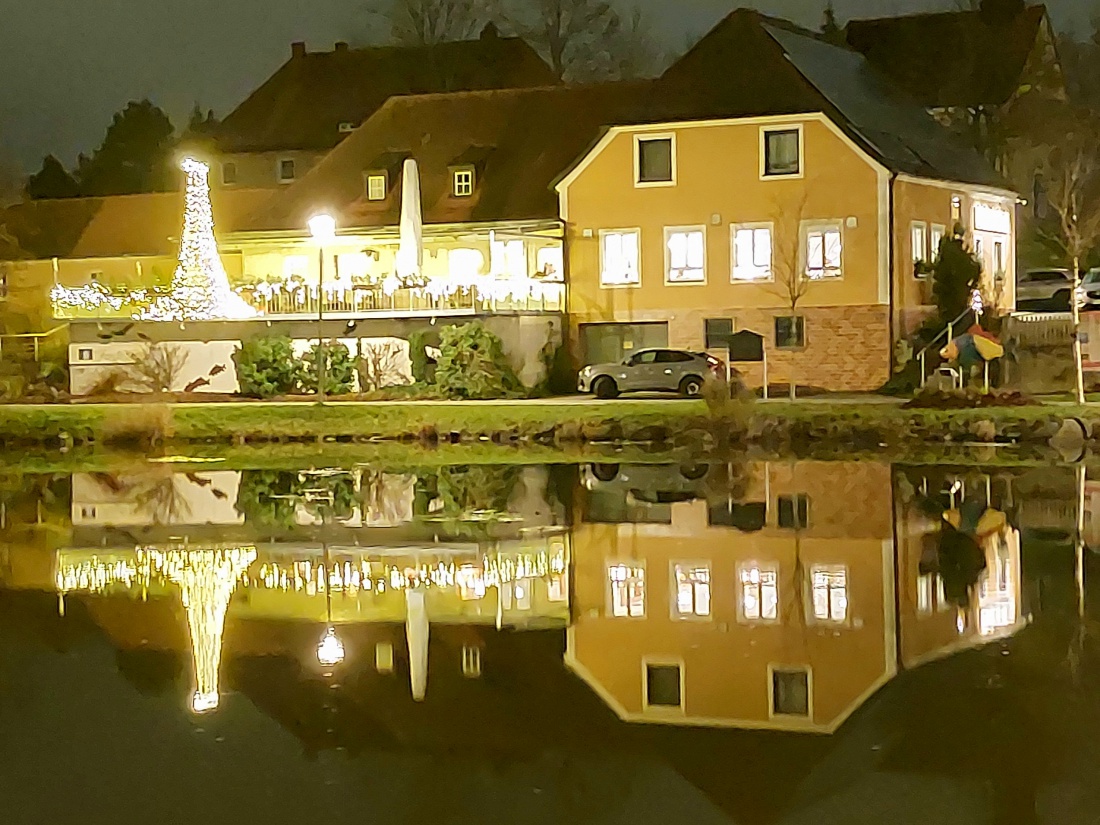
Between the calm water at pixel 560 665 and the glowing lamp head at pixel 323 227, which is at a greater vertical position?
the glowing lamp head at pixel 323 227

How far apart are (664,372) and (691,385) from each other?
653 mm

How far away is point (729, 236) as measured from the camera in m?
38.7

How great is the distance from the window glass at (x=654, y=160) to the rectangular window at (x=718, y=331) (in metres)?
3.55

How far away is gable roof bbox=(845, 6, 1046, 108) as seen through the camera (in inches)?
2010

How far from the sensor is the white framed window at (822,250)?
124ft

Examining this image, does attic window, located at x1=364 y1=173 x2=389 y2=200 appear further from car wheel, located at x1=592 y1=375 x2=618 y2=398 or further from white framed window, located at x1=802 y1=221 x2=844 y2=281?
white framed window, located at x1=802 y1=221 x2=844 y2=281

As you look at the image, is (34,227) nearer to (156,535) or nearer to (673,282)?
(673,282)

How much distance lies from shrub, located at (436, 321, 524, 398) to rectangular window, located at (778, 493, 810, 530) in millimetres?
15705

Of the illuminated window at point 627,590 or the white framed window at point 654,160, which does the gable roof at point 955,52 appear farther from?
the illuminated window at point 627,590

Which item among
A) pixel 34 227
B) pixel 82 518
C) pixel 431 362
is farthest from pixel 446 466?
pixel 34 227

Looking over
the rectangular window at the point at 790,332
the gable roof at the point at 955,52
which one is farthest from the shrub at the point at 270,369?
the gable roof at the point at 955,52

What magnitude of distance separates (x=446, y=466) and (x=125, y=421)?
9033 millimetres

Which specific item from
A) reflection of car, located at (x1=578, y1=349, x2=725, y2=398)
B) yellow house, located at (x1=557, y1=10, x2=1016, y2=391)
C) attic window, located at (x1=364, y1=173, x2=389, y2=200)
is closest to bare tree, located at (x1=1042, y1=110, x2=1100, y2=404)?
yellow house, located at (x1=557, y1=10, x2=1016, y2=391)

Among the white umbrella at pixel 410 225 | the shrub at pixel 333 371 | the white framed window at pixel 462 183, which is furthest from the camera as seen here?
the white framed window at pixel 462 183
